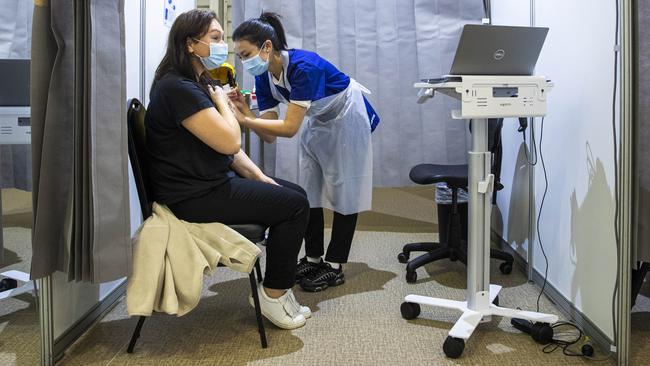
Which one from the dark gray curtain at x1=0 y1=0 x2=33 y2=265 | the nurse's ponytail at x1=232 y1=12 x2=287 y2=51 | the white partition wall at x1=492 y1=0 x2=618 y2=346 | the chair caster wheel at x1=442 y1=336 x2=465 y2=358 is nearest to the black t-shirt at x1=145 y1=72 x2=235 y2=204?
the dark gray curtain at x1=0 y1=0 x2=33 y2=265

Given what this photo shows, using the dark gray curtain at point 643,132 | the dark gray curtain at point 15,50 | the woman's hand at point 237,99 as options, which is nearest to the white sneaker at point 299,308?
the woman's hand at point 237,99

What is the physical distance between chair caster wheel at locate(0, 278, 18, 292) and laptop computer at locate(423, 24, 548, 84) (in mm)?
1572

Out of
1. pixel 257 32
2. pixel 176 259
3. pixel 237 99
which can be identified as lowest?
pixel 176 259

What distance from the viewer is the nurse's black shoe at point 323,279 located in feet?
9.13

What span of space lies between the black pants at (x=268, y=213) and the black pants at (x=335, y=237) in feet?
2.10

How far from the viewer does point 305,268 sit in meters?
2.92

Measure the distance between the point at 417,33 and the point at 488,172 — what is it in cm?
180

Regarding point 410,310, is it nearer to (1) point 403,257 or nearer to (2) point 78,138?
(1) point 403,257

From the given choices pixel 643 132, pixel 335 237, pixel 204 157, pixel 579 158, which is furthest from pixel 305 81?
pixel 643 132

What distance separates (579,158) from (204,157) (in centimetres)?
136

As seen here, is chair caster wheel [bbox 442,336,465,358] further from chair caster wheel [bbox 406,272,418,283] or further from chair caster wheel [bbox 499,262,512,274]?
chair caster wheel [bbox 499,262,512,274]

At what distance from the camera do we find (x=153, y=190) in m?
2.16

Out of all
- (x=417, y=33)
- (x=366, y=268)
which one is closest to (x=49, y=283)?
(x=366, y=268)

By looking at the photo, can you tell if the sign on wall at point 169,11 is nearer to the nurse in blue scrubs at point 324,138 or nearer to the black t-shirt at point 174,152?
the nurse in blue scrubs at point 324,138
